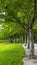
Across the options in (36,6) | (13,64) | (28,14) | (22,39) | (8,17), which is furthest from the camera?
(22,39)

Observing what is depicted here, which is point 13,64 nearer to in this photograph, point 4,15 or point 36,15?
point 36,15

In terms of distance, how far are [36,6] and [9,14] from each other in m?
2.32

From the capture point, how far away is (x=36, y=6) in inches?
645

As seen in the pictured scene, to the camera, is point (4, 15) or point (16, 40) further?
point (16, 40)

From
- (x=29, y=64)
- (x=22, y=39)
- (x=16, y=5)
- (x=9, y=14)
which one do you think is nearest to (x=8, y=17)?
(x=9, y=14)

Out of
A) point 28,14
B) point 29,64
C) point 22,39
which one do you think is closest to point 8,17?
point 28,14

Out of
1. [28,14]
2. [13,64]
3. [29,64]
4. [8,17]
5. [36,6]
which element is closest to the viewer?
[13,64]

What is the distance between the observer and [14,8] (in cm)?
1673

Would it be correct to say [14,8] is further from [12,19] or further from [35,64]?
[35,64]

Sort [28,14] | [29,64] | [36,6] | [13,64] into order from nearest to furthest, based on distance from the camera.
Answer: [13,64], [29,64], [36,6], [28,14]

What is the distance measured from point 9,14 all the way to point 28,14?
307 cm

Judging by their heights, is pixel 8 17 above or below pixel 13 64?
above

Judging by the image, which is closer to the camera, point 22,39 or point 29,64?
point 29,64

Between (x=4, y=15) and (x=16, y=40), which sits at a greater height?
(x=4, y=15)
